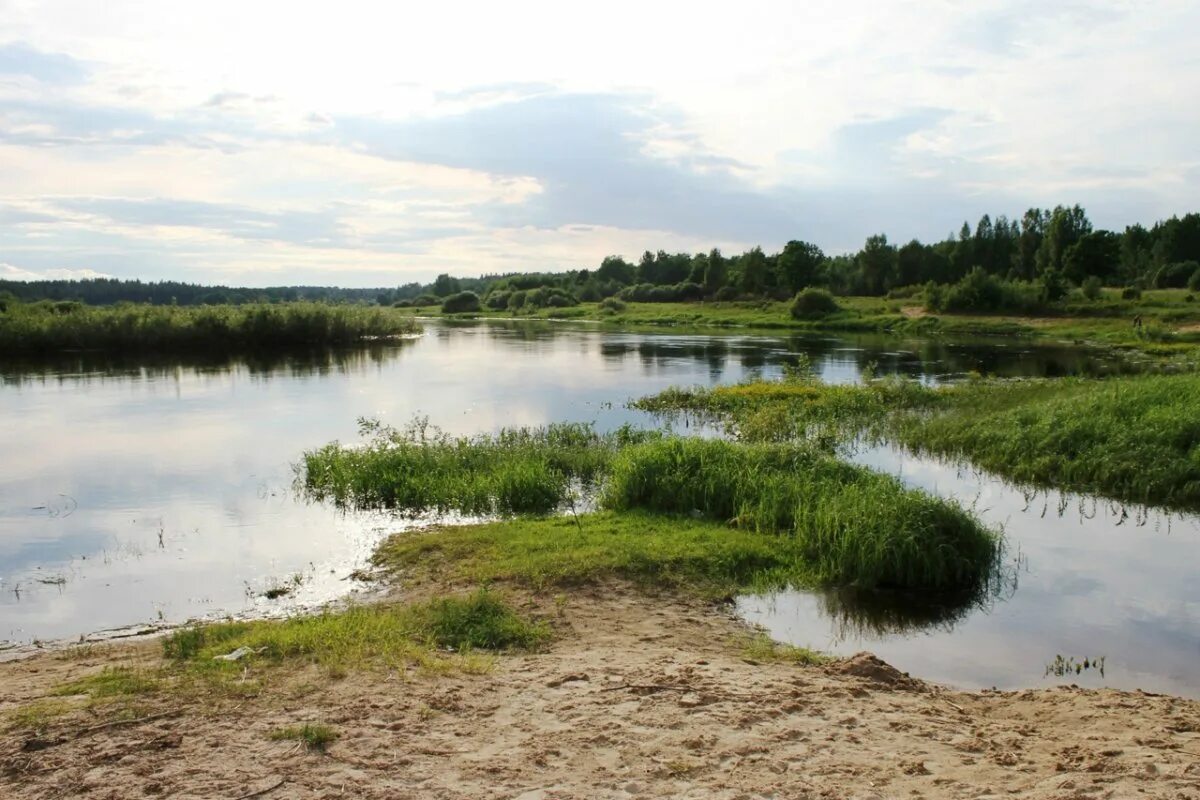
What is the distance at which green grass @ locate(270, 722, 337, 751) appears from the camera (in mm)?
6195

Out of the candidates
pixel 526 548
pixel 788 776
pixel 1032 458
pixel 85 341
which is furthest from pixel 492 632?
pixel 85 341

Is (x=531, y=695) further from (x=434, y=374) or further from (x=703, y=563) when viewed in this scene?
(x=434, y=374)

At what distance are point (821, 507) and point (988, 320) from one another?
204 ft

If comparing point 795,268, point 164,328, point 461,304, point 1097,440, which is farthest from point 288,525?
point 461,304

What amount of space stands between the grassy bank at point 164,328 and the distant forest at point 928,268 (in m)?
7.41

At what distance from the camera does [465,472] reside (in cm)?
1728

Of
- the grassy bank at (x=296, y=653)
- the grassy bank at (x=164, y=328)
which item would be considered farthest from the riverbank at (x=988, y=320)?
the grassy bank at (x=296, y=653)

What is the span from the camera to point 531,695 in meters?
7.27

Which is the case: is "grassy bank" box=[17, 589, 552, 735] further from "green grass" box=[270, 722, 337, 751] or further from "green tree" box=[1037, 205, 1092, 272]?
"green tree" box=[1037, 205, 1092, 272]

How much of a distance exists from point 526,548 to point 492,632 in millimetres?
3337

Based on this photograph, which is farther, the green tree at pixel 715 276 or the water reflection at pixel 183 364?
the green tree at pixel 715 276

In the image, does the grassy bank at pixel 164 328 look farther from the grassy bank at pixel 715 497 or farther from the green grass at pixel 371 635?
the green grass at pixel 371 635

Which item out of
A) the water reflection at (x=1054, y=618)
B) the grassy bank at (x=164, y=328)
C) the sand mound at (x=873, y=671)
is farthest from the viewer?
the grassy bank at (x=164, y=328)

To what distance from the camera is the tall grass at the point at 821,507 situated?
472 inches
